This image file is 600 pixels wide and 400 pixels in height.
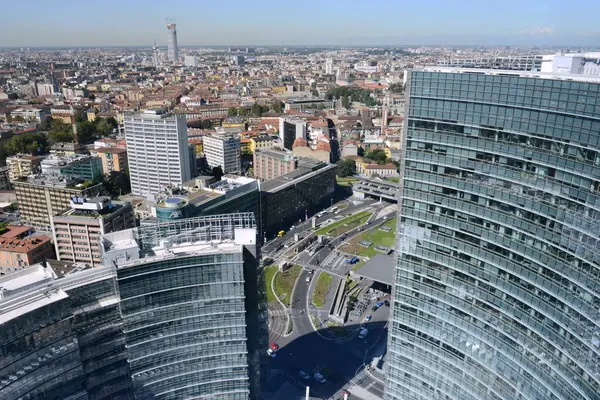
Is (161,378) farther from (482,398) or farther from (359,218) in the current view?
(359,218)

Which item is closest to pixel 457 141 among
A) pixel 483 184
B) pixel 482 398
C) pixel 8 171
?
pixel 483 184

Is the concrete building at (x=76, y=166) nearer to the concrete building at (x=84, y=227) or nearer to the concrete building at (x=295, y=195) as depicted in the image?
the concrete building at (x=84, y=227)

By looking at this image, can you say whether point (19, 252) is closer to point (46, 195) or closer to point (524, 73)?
point (46, 195)

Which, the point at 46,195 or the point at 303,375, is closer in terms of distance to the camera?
the point at 303,375

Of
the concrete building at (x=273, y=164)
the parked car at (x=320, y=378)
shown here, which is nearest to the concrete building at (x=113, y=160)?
the concrete building at (x=273, y=164)

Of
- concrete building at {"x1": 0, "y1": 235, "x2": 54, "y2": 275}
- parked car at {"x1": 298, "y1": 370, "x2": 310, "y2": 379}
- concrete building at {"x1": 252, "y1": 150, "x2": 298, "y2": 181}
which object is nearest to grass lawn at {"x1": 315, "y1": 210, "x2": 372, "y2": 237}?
concrete building at {"x1": 252, "y1": 150, "x2": 298, "y2": 181}

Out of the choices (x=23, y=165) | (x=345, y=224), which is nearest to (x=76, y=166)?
(x=23, y=165)
